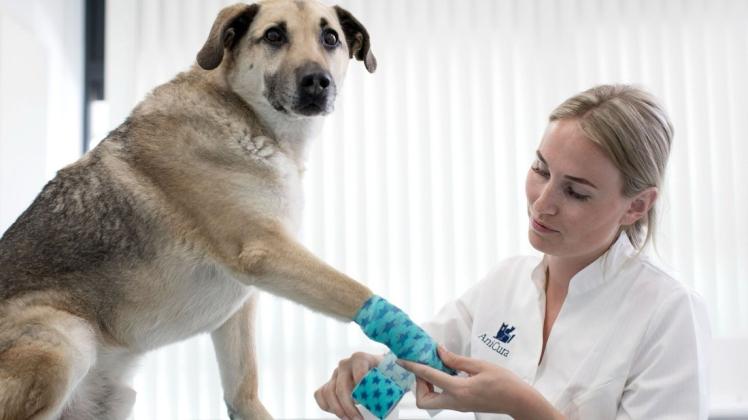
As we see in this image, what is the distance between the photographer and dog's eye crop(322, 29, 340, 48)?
5.65 ft

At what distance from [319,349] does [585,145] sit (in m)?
2.20

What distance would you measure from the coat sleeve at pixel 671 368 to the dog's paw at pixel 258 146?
952 millimetres

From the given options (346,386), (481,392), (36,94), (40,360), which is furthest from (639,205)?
(36,94)

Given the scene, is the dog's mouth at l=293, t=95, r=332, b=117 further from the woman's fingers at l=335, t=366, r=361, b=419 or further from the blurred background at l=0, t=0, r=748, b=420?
the blurred background at l=0, t=0, r=748, b=420

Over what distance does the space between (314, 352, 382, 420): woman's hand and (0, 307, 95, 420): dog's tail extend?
53 cm

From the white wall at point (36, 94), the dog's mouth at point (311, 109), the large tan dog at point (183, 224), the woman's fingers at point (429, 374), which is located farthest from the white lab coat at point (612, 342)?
the white wall at point (36, 94)

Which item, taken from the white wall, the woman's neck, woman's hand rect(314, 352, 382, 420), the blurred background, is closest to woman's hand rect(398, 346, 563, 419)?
woman's hand rect(314, 352, 382, 420)

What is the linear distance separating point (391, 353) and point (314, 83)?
0.64 meters

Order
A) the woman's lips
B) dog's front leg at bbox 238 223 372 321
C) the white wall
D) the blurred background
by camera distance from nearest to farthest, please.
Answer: dog's front leg at bbox 238 223 372 321 < the woman's lips < the white wall < the blurred background

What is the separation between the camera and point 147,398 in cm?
336

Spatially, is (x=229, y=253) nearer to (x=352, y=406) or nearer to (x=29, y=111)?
(x=352, y=406)

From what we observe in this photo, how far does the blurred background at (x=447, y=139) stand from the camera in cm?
340

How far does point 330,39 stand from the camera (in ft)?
5.70

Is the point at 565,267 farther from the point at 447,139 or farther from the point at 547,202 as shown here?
the point at 447,139
